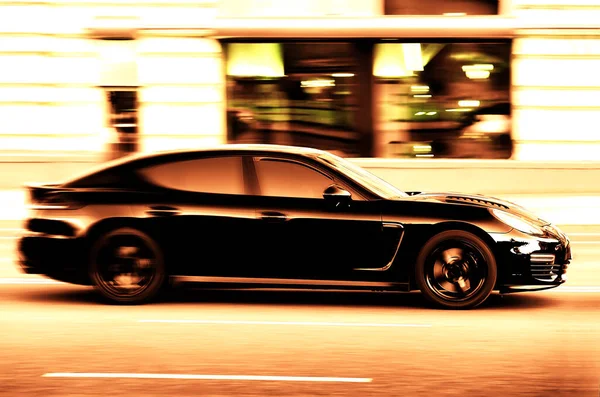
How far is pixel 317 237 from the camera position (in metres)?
8.17

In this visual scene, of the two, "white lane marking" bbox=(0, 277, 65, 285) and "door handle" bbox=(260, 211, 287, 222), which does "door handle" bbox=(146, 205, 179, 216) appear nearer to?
"door handle" bbox=(260, 211, 287, 222)

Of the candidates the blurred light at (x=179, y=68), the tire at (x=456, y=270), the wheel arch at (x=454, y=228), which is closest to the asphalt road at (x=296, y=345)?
the tire at (x=456, y=270)

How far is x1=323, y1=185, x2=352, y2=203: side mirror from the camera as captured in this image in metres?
8.16

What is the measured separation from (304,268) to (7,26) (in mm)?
12577

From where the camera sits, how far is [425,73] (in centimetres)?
1898

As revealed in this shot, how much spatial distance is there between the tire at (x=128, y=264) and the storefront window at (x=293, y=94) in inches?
429

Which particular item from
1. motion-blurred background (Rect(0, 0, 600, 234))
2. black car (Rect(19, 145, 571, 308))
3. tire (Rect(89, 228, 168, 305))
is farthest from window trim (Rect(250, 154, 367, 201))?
motion-blurred background (Rect(0, 0, 600, 234))

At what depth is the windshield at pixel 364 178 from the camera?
8.41m

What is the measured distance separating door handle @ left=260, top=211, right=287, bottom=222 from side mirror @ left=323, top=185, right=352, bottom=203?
1.20 ft

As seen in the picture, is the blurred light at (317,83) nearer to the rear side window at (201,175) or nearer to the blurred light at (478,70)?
the blurred light at (478,70)

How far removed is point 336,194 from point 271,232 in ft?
1.94

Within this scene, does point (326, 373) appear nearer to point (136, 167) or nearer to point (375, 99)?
point (136, 167)

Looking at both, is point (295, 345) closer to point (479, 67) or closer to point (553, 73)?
point (479, 67)

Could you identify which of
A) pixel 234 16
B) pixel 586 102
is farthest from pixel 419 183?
pixel 234 16
